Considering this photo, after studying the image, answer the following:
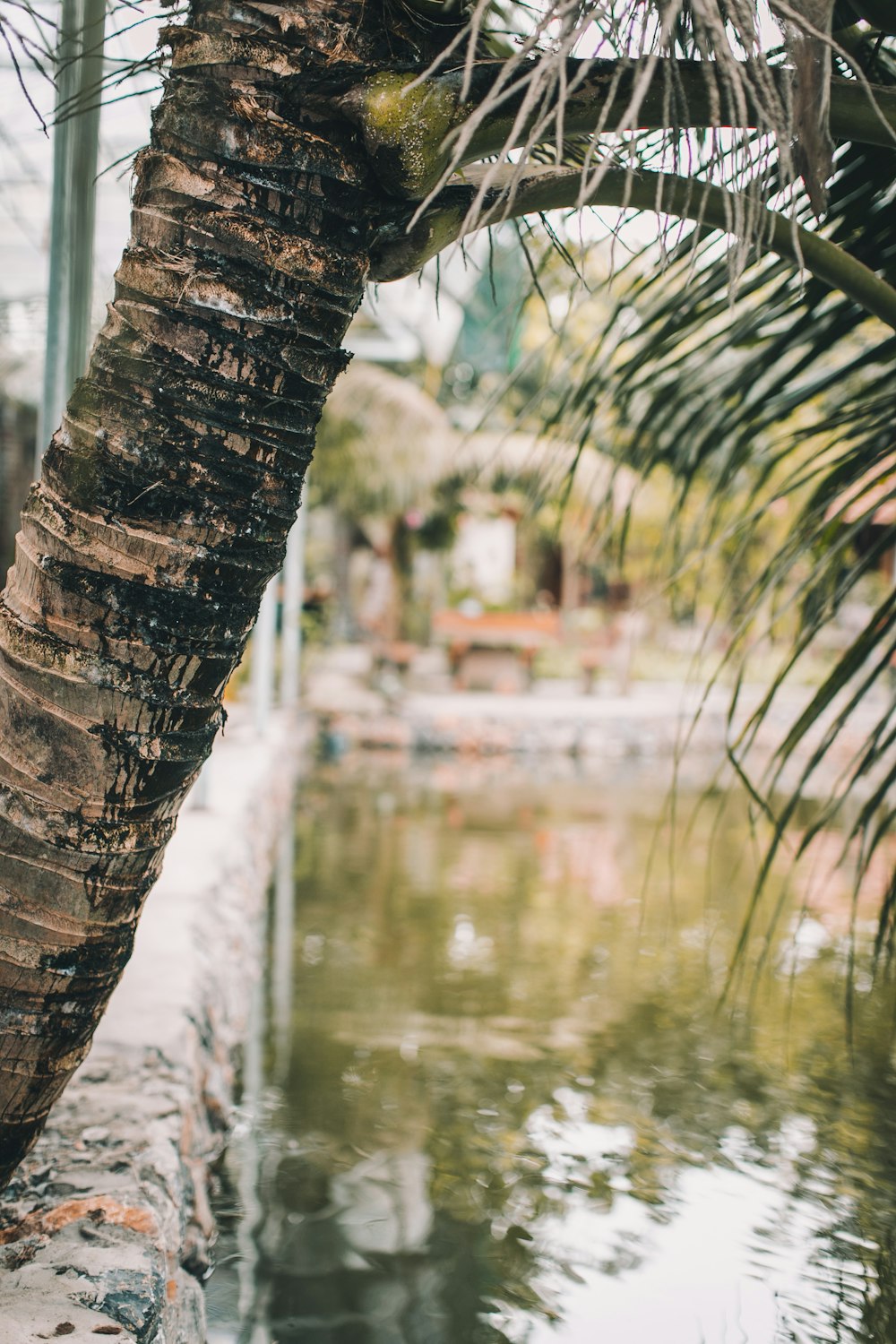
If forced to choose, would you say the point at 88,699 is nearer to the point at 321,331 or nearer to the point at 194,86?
the point at 321,331

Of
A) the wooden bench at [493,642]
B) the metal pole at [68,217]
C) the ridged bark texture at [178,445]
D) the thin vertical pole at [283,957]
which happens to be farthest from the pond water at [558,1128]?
the wooden bench at [493,642]

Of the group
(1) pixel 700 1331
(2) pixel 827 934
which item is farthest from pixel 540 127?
(2) pixel 827 934

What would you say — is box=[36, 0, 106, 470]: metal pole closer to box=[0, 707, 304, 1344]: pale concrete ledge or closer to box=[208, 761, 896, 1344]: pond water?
box=[0, 707, 304, 1344]: pale concrete ledge

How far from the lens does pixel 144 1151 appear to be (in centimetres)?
211

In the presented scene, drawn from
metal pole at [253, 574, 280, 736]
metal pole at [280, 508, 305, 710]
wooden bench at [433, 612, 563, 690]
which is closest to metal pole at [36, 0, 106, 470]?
metal pole at [253, 574, 280, 736]

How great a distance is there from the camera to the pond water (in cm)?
251

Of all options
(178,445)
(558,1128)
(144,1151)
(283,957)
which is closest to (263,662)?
(283,957)

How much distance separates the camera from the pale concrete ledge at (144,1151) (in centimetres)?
162

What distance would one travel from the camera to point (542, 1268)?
8.71 feet

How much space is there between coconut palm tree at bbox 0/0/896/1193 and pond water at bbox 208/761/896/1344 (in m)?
0.99

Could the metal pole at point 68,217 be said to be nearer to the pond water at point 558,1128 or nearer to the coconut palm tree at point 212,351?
the coconut palm tree at point 212,351

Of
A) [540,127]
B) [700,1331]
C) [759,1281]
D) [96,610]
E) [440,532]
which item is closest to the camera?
[540,127]

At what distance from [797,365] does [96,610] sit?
1.37 m

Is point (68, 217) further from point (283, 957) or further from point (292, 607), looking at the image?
point (292, 607)
